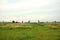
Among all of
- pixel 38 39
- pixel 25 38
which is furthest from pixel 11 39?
pixel 38 39

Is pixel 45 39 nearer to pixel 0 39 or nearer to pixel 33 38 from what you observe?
pixel 33 38

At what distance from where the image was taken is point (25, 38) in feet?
35.6

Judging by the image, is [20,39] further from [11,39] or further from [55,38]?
[55,38]

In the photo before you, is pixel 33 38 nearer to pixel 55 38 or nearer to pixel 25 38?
pixel 25 38

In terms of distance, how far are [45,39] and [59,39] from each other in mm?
1163

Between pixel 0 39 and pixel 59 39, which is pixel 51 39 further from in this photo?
pixel 0 39

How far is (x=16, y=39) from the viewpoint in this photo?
10.5 meters

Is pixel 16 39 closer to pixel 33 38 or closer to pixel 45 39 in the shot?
pixel 33 38

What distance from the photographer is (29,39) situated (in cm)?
1048

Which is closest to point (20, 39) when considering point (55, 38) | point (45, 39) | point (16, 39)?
point (16, 39)

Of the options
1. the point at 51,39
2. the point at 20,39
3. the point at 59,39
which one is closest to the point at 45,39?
the point at 51,39

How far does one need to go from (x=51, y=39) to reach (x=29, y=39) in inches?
68.7

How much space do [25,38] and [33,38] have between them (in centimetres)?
67

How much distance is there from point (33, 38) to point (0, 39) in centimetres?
266
